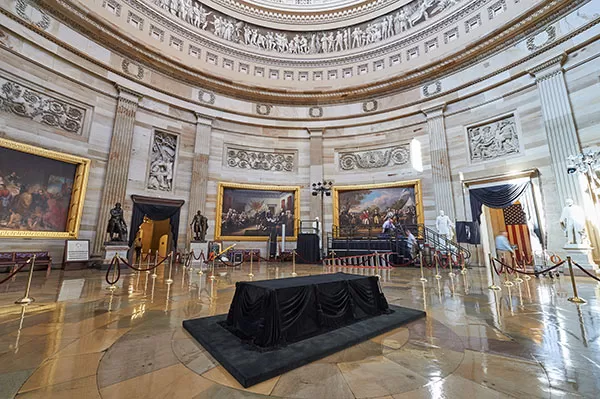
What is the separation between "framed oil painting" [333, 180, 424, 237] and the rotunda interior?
0.12 m

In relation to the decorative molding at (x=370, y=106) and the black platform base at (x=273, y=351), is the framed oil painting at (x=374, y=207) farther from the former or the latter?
the black platform base at (x=273, y=351)

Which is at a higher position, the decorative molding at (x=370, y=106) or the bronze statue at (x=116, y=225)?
the decorative molding at (x=370, y=106)

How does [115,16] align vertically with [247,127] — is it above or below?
above

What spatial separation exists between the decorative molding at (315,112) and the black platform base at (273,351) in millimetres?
14813

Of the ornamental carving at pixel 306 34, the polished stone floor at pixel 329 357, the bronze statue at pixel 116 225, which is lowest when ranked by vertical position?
the polished stone floor at pixel 329 357

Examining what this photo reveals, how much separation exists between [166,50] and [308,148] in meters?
9.71

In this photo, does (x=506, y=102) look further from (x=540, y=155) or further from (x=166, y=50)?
(x=166, y=50)

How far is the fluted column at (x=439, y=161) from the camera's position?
1303 centimetres

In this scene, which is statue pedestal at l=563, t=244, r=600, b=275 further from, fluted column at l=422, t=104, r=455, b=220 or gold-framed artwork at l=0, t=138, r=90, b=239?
gold-framed artwork at l=0, t=138, r=90, b=239

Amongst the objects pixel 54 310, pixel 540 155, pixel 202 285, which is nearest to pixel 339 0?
pixel 540 155

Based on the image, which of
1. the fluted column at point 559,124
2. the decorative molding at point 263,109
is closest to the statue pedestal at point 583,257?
the fluted column at point 559,124

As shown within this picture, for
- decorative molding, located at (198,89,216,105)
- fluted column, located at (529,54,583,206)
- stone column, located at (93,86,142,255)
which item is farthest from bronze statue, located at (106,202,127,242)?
fluted column, located at (529,54,583,206)

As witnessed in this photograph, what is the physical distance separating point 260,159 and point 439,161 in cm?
1013

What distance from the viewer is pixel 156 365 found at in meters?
2.53
